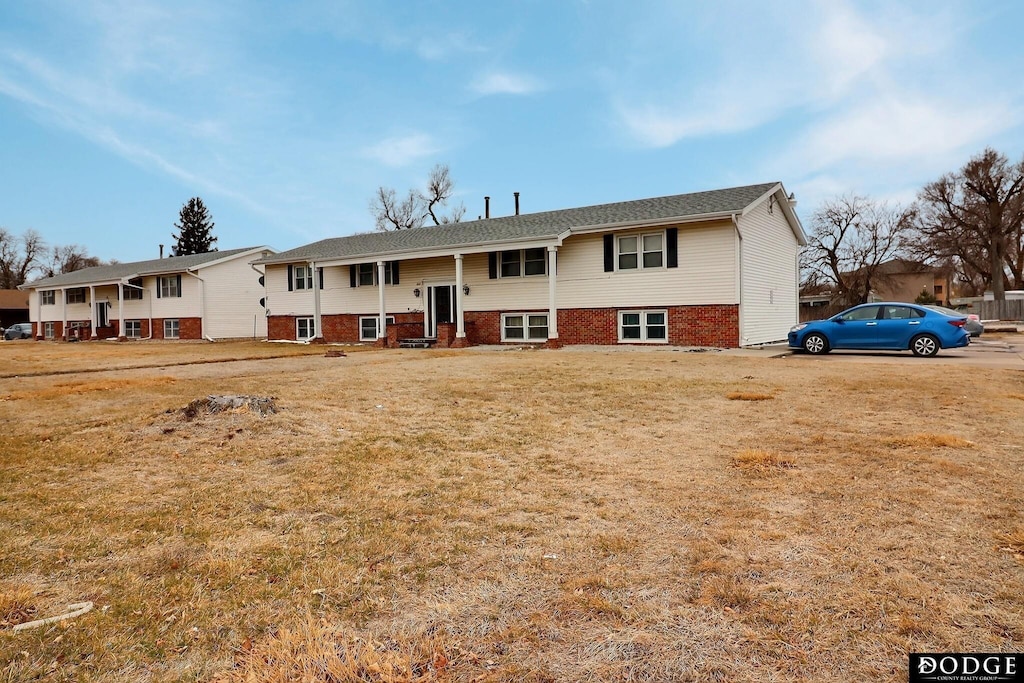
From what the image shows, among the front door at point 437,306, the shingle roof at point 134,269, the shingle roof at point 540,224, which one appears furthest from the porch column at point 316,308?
the shingle roof at point 134,269

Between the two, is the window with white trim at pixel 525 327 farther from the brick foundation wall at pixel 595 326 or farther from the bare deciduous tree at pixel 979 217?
the bare deciduous tree at pixel 979 217

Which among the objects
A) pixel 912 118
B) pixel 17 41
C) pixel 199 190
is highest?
pixel 199 190

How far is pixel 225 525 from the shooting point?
340 centimetres

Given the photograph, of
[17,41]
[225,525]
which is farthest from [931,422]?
[17,41]

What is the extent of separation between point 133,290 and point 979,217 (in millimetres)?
59427

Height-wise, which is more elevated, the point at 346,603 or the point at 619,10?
the point at 619,10

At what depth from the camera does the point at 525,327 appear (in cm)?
2131

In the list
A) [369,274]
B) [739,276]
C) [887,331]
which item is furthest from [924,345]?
[369,274]

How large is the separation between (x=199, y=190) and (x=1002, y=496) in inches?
3019

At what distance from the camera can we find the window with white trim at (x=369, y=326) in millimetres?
24797

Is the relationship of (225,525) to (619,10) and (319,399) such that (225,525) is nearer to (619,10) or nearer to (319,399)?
(319,399)

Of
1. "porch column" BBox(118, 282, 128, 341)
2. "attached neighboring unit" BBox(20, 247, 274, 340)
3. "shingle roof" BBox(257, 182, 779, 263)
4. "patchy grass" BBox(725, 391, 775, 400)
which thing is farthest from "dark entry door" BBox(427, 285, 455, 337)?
"porch column" BBox(118, 282, 128, 341)

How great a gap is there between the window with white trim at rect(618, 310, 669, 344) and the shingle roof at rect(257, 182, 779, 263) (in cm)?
309

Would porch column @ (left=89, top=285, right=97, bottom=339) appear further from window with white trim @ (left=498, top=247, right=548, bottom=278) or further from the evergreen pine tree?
the evergreen pine tree
